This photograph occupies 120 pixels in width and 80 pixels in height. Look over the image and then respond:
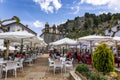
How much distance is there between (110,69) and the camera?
29.8 feet

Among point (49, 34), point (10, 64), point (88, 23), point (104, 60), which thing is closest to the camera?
point (104, 60)

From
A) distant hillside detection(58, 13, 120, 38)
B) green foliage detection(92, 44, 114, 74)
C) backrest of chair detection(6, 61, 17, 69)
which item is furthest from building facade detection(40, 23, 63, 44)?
green foliage detection(92, 44, 114, 74)

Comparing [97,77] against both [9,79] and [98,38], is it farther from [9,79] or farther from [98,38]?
[98,38]

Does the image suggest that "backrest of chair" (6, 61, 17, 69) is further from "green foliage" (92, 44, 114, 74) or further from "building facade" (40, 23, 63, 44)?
"building facade" (40, 23, 63, 44)

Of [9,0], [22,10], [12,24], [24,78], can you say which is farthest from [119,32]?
[24,78]

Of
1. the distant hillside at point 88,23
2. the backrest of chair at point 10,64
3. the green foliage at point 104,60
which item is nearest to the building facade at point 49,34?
the distant hillside at point 88,23

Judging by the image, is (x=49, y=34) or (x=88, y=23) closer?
(x=49, y=34)

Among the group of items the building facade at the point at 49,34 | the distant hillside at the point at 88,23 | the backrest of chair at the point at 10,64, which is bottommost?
the backrest of chair at the point at 10,64

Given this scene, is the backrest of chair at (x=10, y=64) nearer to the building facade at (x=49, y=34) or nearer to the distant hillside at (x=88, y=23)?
the building facade at (x=49, y=34)

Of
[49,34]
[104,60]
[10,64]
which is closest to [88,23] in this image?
[49,34]

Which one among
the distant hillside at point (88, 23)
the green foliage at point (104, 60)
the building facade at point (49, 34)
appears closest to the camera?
the green foliage at point (104, 60)

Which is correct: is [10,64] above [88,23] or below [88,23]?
below

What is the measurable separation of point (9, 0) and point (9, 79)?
46.6 feet

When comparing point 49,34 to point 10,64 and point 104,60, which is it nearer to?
point 10,64
